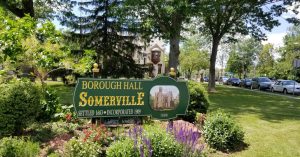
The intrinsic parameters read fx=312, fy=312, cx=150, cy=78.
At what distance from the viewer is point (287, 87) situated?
106 feet

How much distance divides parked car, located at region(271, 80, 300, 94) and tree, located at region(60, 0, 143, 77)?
17.9 metres

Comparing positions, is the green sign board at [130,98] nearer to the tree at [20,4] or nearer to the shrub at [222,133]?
the shrub at [222,133]

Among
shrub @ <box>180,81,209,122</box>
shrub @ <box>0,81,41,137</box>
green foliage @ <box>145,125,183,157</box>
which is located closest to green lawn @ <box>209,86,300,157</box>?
shrub @ <box>180,81,209,122</box>

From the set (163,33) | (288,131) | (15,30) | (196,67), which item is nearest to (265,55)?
(196,67)

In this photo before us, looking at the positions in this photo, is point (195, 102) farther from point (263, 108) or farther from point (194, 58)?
point (194, 58)

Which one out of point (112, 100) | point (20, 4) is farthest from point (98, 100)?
point (20, 4)

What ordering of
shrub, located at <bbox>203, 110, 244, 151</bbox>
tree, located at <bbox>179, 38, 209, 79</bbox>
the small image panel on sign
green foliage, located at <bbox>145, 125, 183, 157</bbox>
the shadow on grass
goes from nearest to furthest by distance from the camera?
green foliage, located at <bbox>145, 125, 183, 157</bbox>
shrub, located at <bbox>203, 110, 244, 151</bbox>
the small image panel on sign
the shadow on grass
tree, located at <bbox>179, 38, 209, 79</bbox>

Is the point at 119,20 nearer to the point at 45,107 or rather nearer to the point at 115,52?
the point at 115,52

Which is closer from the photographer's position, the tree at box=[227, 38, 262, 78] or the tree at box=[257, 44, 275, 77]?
the tree at box=[227, 38, 262, 78]

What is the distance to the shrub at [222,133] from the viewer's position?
788cm

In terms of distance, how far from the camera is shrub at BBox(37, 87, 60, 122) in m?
8.78

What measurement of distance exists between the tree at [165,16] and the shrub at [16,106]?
12.6 meters

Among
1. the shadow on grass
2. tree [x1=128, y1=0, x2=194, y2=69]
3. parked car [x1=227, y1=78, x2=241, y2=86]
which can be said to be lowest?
the shadow on grass

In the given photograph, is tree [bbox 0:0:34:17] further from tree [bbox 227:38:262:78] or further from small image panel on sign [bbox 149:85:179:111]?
tree [bbox 227:38:262:78]
